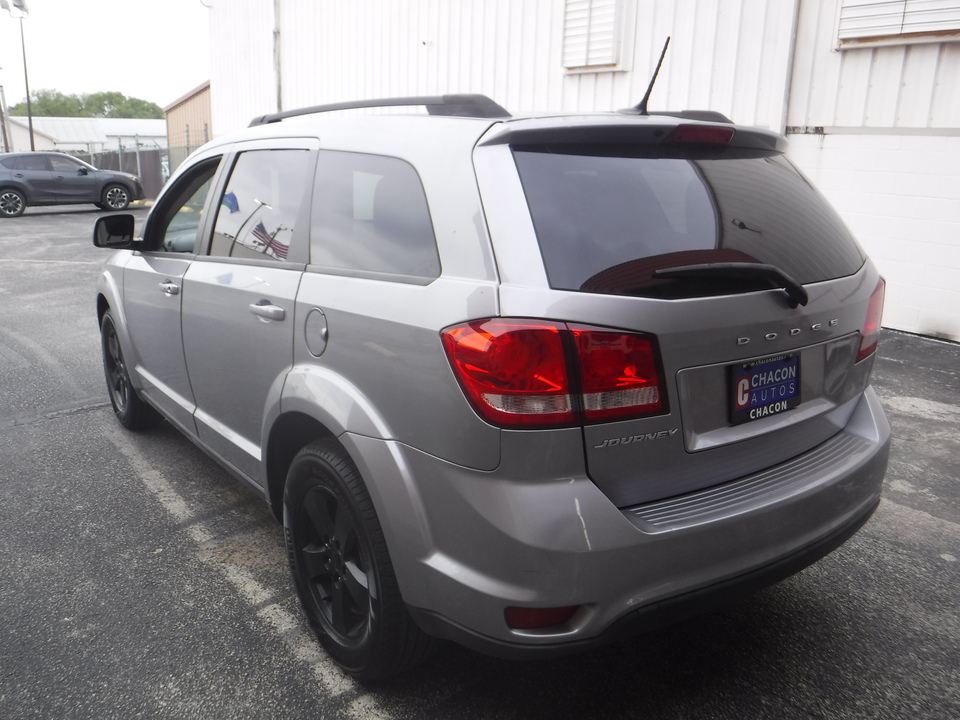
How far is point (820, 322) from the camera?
89.0 inches

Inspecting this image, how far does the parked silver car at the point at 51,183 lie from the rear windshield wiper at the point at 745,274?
22859mm

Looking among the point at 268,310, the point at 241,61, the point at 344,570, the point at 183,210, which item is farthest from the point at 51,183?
the point at 344,570

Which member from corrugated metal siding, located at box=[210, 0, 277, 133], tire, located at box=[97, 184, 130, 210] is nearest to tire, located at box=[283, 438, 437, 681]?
corrugated metal siding, located at box=[210, 0, 277, 133]

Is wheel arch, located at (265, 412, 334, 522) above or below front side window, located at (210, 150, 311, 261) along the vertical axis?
below

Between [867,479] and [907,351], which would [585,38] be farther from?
[867,479]

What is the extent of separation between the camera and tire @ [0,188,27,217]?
68.0ft

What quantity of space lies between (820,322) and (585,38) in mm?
8658

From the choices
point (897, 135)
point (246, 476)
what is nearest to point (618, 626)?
point (246, 476)

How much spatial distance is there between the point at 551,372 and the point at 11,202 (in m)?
23.1

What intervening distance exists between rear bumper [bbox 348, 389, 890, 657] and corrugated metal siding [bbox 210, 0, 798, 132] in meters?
7.11

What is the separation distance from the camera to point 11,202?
20844 millimetres

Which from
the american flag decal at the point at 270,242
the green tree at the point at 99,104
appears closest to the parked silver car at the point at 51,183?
the american flag decal at the point at 270,242

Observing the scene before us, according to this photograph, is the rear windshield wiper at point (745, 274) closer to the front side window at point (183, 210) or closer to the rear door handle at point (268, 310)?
the rear door handle at point (268, 310)

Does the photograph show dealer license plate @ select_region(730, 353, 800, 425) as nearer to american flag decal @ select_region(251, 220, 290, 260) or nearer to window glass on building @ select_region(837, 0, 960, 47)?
american flag decal @ select_region(251, 220, 290, 260)
